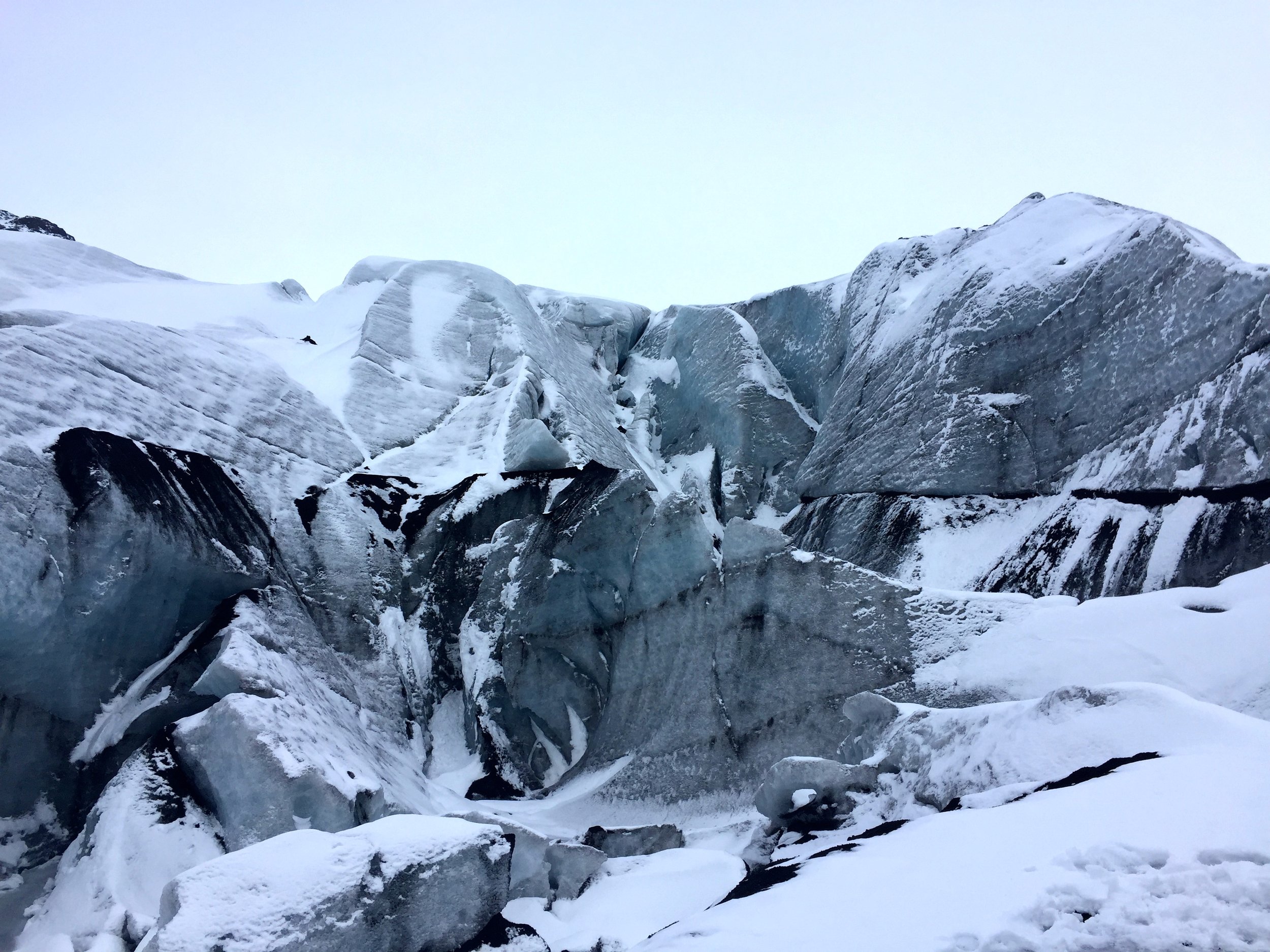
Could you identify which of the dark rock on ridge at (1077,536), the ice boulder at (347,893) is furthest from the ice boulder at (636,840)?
the dark rock on ridge at (1077,536)

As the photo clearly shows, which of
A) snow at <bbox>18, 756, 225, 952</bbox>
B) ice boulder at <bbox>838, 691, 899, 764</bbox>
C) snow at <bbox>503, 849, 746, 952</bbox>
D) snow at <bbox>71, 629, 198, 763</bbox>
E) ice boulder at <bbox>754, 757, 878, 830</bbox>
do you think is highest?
ice boulder at <bbox>838, 691, 899, 764</bbox>

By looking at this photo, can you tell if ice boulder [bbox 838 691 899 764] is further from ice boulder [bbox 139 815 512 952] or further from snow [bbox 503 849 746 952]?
ice boulder [bbox 139 815 512 952]

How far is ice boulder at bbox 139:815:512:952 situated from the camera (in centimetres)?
571

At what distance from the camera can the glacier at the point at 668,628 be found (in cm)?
582

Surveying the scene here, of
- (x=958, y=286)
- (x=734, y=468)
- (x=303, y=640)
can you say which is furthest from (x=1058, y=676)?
(x=734, y=468)

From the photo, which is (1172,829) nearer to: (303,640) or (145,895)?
(145,895)

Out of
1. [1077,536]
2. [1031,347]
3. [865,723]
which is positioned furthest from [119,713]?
[1031,347]

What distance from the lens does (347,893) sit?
239 inches

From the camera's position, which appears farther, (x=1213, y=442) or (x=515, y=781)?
(x=515, y=781)

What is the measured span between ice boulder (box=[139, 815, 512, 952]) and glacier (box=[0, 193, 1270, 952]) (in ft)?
0.09

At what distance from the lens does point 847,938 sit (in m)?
4.56

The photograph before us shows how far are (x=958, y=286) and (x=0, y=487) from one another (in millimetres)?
16053

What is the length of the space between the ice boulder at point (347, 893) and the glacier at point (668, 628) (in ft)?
0.09

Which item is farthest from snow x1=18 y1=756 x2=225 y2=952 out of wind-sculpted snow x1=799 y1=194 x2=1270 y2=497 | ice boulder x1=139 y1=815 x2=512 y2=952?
wind-sculpted snow x1=799 y1=194 x2=1270 y2=497
